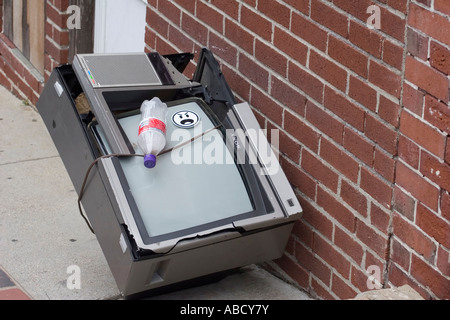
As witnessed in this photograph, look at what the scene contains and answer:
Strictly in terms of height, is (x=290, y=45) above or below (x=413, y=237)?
above

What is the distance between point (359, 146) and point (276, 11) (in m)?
0.74

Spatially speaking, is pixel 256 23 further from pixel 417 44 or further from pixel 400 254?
pixel 400 254

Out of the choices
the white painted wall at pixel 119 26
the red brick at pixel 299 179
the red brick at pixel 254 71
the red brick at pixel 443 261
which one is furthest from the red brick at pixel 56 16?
the red brick at pixel 443 261

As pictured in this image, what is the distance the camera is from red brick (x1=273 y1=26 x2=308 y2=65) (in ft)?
12.4

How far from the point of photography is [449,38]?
3.02 metres

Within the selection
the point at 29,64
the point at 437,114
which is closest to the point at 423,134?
the point at 437,114

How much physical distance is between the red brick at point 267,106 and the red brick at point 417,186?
78 centimetres

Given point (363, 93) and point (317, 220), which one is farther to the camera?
point (317, 220)

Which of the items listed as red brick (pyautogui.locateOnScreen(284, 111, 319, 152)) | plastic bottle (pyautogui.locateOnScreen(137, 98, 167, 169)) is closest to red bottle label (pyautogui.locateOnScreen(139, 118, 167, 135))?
plastic bottle (pyautogui.locateOnScreen(137, 98, 167, 169))

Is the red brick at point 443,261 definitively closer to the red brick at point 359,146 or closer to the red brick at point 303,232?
the red brick at point 359,146

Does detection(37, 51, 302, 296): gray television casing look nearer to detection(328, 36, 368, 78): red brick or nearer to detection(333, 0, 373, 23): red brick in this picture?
detection(328, 36, 368, 78): red brick

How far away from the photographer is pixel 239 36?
416cm

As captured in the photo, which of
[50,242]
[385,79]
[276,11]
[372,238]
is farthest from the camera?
[50,242]

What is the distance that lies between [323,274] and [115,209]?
98 cm
